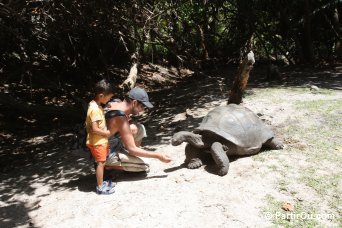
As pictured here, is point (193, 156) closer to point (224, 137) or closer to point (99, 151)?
point (224, 137)

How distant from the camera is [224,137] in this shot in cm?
520

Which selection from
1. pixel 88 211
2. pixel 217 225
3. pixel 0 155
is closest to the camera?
pixel 217 225

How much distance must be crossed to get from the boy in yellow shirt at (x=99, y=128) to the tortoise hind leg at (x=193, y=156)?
1.13 meters

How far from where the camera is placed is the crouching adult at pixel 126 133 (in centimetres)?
475

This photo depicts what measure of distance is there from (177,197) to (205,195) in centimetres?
32

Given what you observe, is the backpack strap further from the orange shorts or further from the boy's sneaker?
the boy's sneaker

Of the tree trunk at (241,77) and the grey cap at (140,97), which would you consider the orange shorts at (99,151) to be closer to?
the grey cap at (140,97)

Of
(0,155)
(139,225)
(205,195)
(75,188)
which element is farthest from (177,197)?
(0,155)

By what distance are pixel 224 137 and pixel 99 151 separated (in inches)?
61.5

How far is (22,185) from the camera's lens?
586 centimetres

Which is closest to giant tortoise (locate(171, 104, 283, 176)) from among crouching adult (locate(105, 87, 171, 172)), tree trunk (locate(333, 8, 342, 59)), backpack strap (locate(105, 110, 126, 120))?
crouching adult (locate(105, 87, 171, 172))

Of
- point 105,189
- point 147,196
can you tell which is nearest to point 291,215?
point 147,196

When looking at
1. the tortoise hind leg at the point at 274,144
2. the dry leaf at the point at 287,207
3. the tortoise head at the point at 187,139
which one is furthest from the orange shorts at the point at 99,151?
the tortoise hind leg at the point at 274,144

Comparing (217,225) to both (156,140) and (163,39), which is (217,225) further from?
Result: (163,39)
